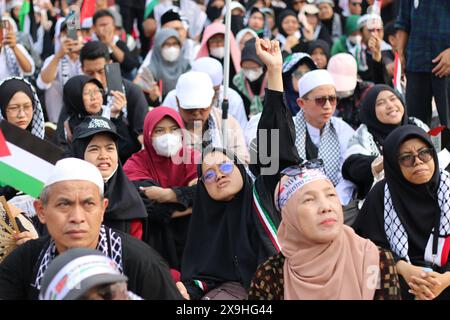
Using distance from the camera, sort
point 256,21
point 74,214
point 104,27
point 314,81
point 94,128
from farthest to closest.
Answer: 1. point 256,21
2. point 104,27
3. point 314,81
4. point 94,128
5. point 74,214

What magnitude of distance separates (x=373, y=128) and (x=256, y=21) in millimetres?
4992

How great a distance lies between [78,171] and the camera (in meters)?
3.81

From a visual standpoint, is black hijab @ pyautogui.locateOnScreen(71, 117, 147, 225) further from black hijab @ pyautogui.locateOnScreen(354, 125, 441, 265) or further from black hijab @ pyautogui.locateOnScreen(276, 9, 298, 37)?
black hijab @ pyautogui.locateOnScreen(276, 9, 298, 37)

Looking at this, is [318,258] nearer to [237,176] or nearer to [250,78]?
[237,176]

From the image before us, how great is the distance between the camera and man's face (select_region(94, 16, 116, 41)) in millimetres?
9906

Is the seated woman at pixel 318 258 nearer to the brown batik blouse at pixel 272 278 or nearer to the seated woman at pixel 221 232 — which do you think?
the brown batik blouse at pixel 272 278

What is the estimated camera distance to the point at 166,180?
19.8 feet

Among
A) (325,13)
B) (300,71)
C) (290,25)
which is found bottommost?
(300,71)

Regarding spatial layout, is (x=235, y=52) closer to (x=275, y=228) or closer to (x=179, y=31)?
(x=179, y=31)

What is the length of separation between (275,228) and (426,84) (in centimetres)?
233

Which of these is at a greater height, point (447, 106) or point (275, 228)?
point (447, 106)

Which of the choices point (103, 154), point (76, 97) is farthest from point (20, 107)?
point (103, 154)

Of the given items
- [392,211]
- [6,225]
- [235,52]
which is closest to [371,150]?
[392,211]

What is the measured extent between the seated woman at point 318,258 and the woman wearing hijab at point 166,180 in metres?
1.71
